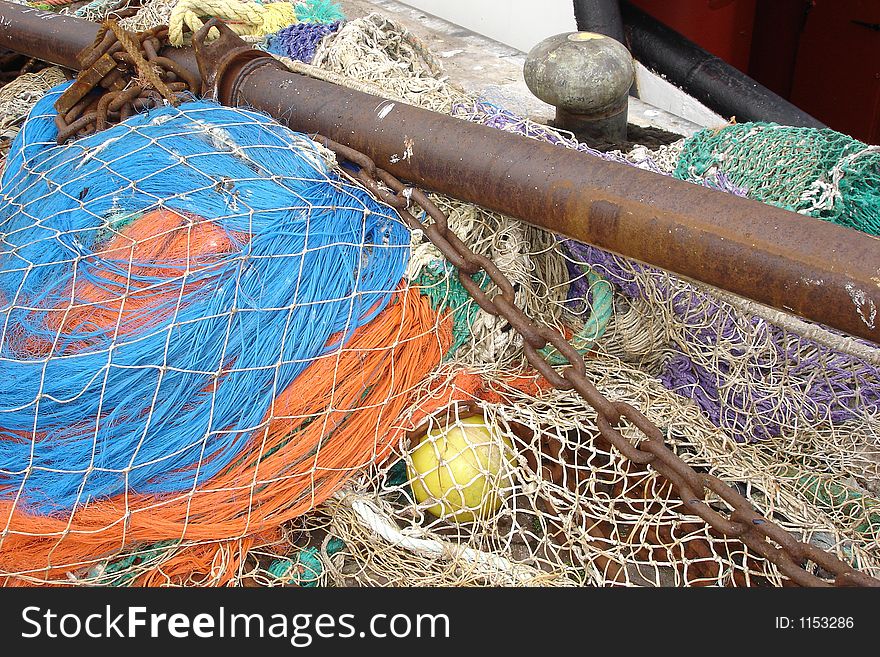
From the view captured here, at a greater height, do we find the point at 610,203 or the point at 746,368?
the point at 610,203

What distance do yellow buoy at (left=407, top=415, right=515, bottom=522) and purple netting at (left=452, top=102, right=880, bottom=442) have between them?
0.59 m

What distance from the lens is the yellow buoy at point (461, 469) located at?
1929mm

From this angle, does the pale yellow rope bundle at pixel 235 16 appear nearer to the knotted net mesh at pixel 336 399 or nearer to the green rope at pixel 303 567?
the knotted net mesh at pixel 336 399

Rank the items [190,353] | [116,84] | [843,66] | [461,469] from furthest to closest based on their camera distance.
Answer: [843,66], [116,84], [461,469], [190,353]

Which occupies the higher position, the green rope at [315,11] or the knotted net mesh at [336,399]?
the green rope at [315,11]

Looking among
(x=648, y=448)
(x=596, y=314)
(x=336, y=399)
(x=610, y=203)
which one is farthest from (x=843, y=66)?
(x=336, y=399)

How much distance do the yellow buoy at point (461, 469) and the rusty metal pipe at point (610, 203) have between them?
0.57 m

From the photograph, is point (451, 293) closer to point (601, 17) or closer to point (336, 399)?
point (336, 399)

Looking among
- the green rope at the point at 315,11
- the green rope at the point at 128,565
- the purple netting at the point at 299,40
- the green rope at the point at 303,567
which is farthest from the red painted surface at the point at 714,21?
the green rope at the point at 128,565

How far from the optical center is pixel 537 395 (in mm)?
2146

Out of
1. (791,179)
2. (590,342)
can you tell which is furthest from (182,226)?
(791,179)

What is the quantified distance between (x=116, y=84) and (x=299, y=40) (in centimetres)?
98

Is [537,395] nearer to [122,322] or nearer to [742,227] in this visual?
[742,227]

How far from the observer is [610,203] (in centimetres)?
187
